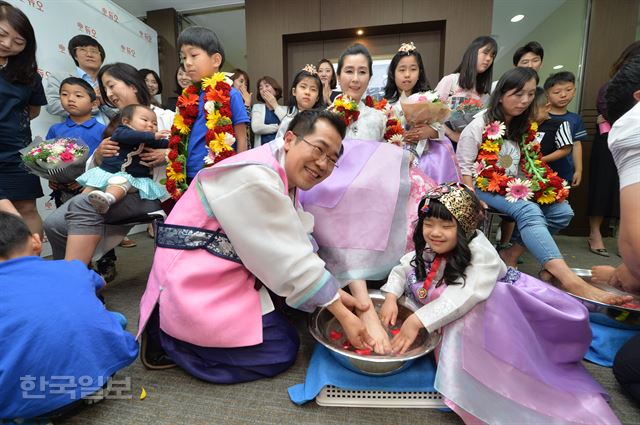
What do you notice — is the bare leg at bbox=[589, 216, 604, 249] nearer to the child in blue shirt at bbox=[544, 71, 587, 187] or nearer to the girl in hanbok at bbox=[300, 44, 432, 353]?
the child in blue shirt at bbox=[544, 71, 587, 187]

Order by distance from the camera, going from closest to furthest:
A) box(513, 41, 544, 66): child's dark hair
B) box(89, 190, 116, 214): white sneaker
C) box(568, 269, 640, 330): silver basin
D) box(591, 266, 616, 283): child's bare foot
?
box(568, 269, 640, 330): silver basin → box(591, 266, 616, 283): child's bare foot → box(89, 190, 116, 214): white sneaker → box(513, 41, 544, 66): child's dark hair

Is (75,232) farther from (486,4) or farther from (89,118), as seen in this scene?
(486,4)

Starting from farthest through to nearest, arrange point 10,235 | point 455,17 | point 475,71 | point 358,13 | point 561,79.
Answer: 1. point 358,13
2. point 455,17
3. point 561,79
4. point 475,71
5. point 10,235

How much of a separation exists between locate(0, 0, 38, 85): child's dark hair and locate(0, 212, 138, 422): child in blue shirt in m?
1.49

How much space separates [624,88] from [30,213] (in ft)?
11.8

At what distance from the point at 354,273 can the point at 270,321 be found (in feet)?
1.68

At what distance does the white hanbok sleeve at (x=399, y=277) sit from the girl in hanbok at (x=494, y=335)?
0.55 feet

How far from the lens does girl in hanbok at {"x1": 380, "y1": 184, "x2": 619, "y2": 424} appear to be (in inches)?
46.4

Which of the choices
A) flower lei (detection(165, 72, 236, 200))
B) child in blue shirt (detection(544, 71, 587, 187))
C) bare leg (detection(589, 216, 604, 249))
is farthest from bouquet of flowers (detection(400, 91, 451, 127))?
bare leg (detection(589, 216, 604, 249))

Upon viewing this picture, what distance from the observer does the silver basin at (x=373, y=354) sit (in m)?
1.21

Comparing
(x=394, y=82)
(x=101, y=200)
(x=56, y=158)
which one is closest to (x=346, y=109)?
(x=394, y=82)

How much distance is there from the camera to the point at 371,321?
4.65 ft

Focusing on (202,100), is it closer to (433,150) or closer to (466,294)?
(433,150)

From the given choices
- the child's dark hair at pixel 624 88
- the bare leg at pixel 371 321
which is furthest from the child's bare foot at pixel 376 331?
the child's dark hair at pixel 624 88
